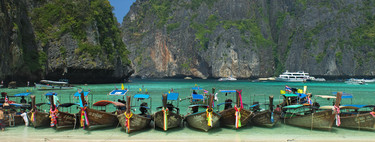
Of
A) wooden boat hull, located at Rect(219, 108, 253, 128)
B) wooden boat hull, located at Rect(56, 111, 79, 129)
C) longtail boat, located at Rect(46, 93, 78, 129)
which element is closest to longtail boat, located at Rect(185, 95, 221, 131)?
wooden boat hull, located at Rect(219, 108, 253, 128)

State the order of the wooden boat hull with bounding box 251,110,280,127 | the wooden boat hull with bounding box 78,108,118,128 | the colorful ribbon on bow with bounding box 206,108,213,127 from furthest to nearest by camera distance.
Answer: the wooden boat hull with bounding box 251,110,280,127, the wooden boat hull with bounding box 78,108,118,128, the colorful ribbon on bow with bounding box 206,108,213,127

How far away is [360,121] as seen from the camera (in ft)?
63.3

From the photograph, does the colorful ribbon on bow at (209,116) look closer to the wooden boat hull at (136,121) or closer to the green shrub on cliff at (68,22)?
the wooden boat hull at (136,121)

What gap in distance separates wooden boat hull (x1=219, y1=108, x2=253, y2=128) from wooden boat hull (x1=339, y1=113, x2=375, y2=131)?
20.4ft

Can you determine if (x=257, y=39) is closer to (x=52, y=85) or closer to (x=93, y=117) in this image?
(x=52, y=85)

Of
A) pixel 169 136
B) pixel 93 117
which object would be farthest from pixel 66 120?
pixel 169 136

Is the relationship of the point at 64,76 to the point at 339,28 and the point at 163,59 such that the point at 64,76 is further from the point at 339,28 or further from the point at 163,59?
the point at 339,28

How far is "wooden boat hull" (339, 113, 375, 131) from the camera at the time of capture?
752 inches

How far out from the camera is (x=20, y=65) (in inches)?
2370

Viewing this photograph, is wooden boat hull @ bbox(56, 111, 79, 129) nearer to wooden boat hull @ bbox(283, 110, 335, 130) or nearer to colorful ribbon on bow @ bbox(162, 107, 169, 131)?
colorful ribbon on bow @ bbox(162, 107, 169, 131)

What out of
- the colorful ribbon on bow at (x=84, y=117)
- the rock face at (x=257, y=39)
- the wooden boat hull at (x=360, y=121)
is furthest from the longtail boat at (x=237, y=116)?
the rock face at (x=257, y=39)

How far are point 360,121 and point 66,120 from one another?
18.3 meters

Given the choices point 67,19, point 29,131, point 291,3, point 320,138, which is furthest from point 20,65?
point 291,3

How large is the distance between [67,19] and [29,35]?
9.58m
